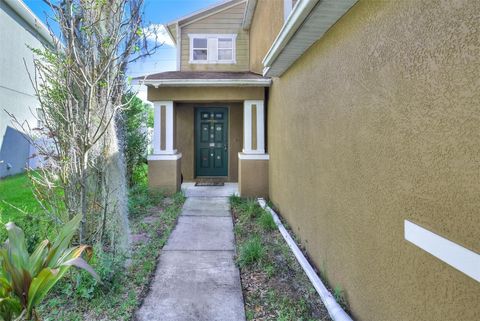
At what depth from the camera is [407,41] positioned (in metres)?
2.00

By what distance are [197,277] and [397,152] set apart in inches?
111

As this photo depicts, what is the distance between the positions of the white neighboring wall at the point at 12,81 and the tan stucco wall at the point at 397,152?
38.6 feet

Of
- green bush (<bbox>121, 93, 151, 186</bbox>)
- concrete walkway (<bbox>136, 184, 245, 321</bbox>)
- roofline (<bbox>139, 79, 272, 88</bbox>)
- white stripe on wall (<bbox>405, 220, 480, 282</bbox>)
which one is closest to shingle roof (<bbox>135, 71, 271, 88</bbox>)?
roofline (<bbox>139, 79, 272, 88</bbox>)

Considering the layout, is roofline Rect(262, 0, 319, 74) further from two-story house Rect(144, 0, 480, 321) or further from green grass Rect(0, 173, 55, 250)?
green grass Rect(0, 173, 55, 250)

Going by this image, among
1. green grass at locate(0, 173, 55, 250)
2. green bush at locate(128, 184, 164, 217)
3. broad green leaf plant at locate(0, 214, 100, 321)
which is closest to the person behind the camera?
broad green leaf plant at locate(0, 214, 100, 321)

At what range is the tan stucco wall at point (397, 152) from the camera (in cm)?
153

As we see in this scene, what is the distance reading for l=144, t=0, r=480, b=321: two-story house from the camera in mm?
1544

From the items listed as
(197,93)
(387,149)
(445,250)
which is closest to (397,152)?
(387,149)

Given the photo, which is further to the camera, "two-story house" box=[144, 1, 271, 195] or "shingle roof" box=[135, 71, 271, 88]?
"two-story house" box=[144, 1, 271, 195]

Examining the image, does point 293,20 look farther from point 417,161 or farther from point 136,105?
point 136,105

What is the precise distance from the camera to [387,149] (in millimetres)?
2230

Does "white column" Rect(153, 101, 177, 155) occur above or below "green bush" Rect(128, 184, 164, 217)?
above

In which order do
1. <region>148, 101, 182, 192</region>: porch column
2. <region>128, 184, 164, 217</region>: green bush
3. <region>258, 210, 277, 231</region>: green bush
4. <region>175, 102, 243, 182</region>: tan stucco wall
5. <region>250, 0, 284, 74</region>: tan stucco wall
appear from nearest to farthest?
<region>258, 210, 277, 231</region>: green bush → <region>250, 0, 284, 74</region>: tan stucco wall → <region>128, 184, 164, 217</region>: green bush → <region>148, 101, 182, 192</region>: porch column → <region>175, 102, 243, 182</region>: tan stucco wall

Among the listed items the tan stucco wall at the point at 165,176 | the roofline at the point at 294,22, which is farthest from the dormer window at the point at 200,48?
the roofline at the point at 294,22
